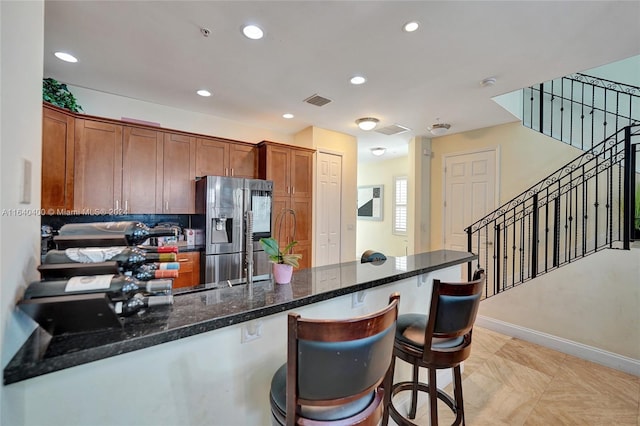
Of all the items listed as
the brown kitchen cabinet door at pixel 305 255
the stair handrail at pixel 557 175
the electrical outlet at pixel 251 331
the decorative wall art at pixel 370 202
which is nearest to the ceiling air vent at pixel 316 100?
the brown kitchen cabinet door at pixel 305 255

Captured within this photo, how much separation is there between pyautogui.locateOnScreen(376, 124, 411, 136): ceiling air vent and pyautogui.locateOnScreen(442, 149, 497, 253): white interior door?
0.95 meters

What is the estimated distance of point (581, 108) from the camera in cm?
386

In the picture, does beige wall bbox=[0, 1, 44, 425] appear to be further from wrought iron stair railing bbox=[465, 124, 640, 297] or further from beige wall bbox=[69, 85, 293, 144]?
wrought iron stair railing bbox=[465, 124, 640, 297]

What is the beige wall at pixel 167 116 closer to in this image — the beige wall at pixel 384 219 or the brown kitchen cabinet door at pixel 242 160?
the brown kitchen cabinet door at pixel 242 160

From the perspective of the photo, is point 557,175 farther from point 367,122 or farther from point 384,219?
point 384,219

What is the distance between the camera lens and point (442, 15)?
1.88 m

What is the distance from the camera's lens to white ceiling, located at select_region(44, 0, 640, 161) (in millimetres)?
1863

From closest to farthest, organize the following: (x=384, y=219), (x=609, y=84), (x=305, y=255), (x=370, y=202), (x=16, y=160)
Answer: (x=16, y=160), (x=609, y=84), (x=305, y=255), (x=384, y=219), (x=370, y=202)

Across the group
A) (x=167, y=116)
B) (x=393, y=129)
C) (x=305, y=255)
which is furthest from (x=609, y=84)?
(x=167, y=116)

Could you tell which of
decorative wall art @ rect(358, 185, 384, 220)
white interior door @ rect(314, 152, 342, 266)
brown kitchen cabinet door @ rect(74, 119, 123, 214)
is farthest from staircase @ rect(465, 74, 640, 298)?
brown kitchen cabinet door @ rect(74, 119, 123, 214)

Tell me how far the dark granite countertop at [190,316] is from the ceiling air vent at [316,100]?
7.34 feet

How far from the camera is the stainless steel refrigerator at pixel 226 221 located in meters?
3.36

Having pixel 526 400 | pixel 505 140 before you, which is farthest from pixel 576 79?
pixel 526 400

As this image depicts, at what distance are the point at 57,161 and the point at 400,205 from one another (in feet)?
20.3
